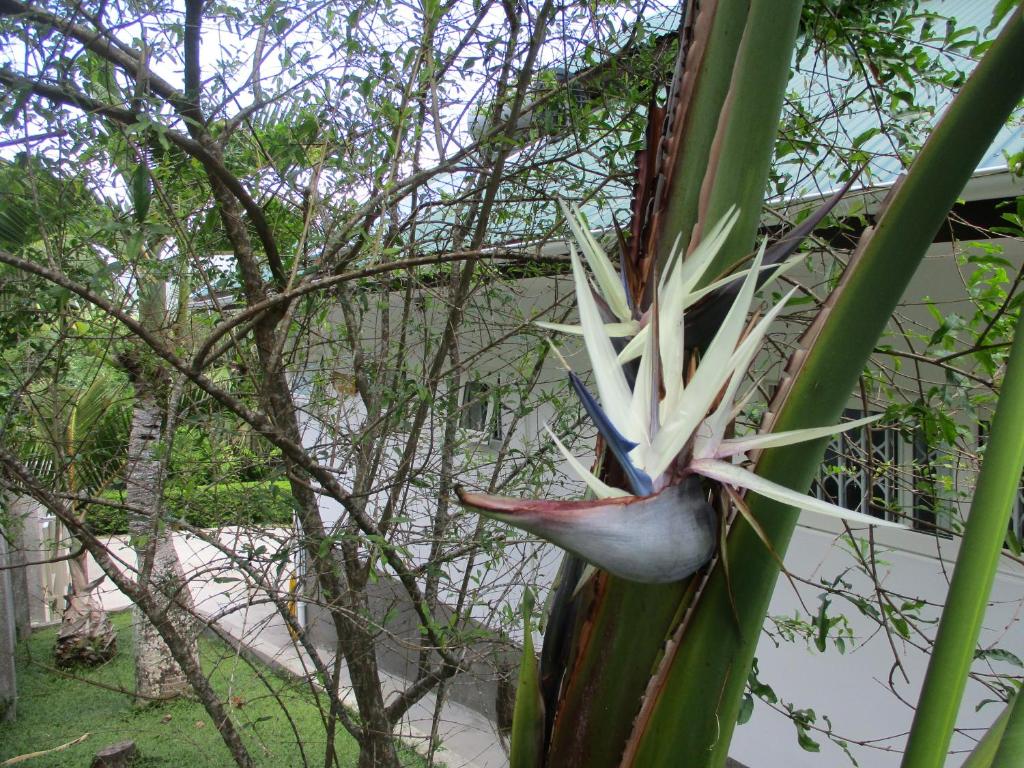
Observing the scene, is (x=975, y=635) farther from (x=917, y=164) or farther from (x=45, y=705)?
(x=45, y=705)

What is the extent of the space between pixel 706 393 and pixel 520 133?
224 cm

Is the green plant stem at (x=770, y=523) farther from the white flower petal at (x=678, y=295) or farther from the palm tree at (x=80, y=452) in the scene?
the palm tree at (x=80, y=452)

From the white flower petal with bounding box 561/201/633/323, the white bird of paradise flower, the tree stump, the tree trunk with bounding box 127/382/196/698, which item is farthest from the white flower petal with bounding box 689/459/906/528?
the tree stump

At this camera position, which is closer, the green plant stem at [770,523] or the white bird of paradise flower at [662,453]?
the white bird of paradise flower at [662,453]

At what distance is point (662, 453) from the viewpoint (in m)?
0.57

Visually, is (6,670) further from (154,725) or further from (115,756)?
(115,756)

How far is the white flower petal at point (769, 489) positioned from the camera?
0.55 metres

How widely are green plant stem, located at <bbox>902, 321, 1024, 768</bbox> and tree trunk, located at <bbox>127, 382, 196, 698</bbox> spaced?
190 cm

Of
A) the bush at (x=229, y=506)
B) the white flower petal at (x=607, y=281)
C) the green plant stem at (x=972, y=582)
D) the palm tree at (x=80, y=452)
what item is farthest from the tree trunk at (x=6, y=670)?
the green plant stem at (x=972, y=582)

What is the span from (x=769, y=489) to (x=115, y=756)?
5268mm

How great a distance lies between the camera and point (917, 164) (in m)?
0.62

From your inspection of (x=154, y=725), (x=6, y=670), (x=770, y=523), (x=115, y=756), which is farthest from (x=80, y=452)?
(x=6, y=670)

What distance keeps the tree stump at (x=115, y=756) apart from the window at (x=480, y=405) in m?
3.10

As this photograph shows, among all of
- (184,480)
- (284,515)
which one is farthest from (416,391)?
(184,480)
